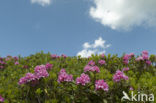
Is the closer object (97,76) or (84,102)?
(84,102)

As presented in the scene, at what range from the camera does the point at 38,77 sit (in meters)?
4.87

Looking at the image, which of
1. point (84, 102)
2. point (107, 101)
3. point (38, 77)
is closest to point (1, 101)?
point (38, 77)

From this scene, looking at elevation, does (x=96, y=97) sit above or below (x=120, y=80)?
below

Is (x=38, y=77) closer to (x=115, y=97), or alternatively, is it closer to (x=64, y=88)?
(x=64, y=88)

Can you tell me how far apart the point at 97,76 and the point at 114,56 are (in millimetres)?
2969

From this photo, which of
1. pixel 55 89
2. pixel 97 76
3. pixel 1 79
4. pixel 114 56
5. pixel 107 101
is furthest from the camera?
pixel 114 56

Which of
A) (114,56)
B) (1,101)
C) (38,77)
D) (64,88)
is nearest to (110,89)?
(64,88)

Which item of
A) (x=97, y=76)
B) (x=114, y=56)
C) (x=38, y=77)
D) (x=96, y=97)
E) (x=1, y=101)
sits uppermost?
(x=114, y=56)

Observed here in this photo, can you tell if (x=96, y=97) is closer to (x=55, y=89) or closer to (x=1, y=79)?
(x=55, y=89)

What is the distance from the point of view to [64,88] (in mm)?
4852

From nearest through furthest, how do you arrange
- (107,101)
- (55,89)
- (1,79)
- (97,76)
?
(107,101) < (55,89) < (97,76) < (1,79)

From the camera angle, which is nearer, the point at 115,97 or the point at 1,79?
the point at 115,97

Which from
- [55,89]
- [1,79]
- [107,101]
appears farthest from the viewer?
[1,79]

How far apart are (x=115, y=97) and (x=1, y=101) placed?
262 centimetres
